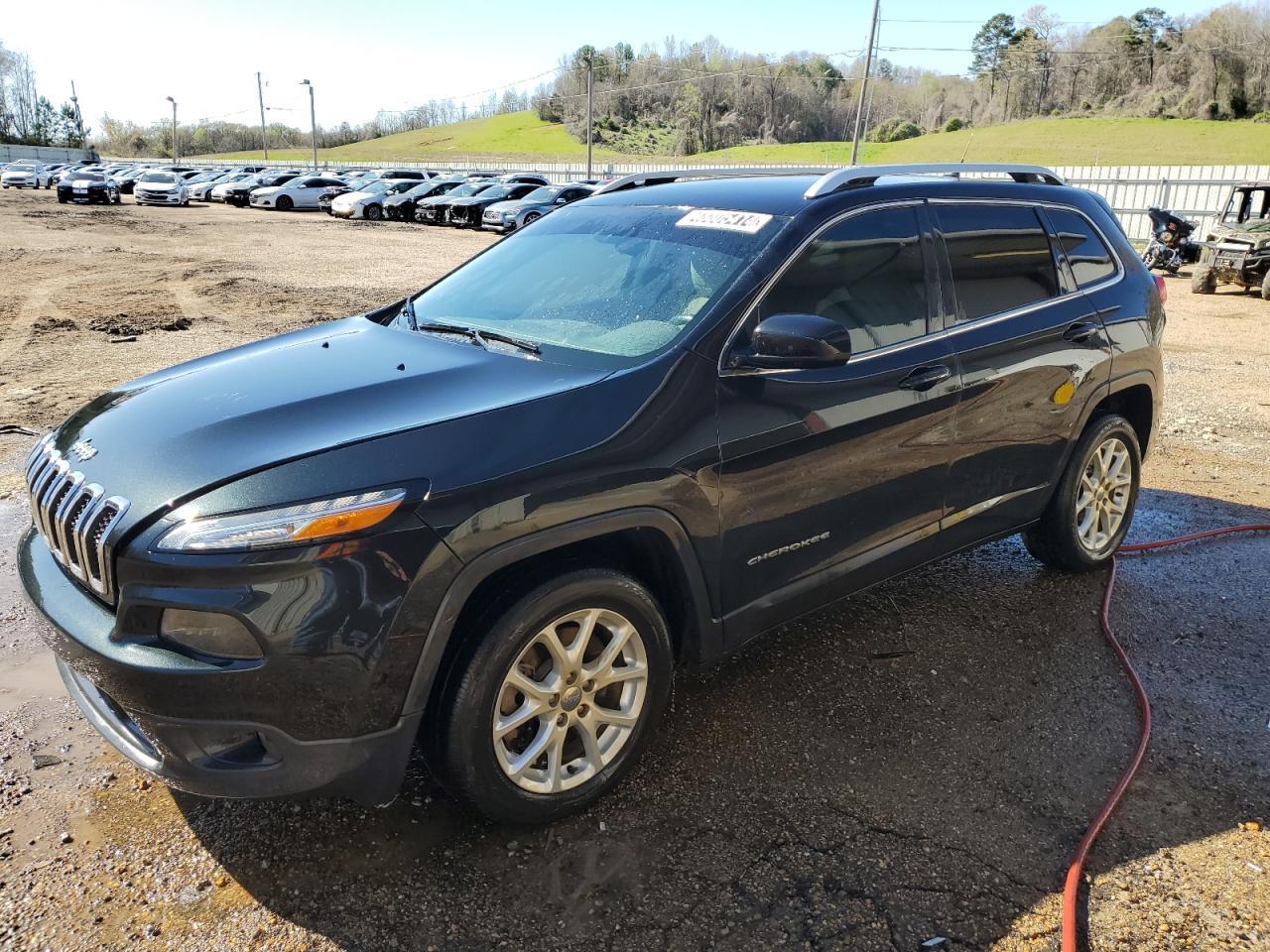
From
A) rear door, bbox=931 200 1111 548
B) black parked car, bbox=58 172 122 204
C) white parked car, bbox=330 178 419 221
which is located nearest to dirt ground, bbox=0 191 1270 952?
rear door, bbox=931 200 1111 548

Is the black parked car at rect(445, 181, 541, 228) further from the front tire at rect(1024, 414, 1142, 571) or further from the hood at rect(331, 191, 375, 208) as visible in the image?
the front tire at rect(1024, 414, 1142, 571)

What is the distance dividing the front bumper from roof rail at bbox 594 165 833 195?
2.55 m

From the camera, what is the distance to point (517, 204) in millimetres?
28656

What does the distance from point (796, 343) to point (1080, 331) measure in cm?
203

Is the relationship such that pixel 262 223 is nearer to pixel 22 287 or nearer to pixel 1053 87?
pixel 22 287

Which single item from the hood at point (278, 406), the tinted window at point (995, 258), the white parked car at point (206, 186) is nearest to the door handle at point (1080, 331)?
the tinted window at point (995, 258)

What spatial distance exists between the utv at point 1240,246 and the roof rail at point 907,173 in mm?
14637

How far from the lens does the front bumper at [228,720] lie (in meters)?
2.27

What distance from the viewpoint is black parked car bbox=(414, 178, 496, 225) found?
32062 mm

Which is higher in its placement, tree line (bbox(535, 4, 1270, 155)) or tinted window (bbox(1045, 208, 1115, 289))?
tree line (bbox(535, 4, 1270, 155))

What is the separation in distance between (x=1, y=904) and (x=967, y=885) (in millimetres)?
2604

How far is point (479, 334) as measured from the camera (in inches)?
132

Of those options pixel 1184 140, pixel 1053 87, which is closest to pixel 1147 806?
pixel 1184 140

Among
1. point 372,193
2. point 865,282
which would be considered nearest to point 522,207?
point 372,193
